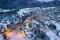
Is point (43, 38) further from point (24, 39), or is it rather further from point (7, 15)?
point (7, 15)

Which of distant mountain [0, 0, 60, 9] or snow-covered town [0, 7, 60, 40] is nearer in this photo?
snow-covered town [0, 7, 60, 40]

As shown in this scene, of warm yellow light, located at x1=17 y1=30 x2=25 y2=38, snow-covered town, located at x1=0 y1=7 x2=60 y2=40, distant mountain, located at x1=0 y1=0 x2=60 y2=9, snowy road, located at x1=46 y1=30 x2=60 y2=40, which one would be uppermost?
distant mountain, located at x1=0 y1=0 x2=60 y2=9

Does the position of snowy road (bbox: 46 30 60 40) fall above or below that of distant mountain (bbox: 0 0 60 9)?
below

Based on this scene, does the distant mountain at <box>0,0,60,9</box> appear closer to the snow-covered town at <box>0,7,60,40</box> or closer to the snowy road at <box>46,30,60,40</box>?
the snow-covered town at <box>0,7,60,40</box>

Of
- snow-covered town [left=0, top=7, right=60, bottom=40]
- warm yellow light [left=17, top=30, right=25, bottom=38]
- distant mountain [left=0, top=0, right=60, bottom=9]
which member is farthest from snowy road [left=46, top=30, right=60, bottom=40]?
Answer: distant mountain [left=0, top=0, right=60, bottom=9]

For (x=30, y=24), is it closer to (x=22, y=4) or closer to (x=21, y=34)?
(x=21, y=34)

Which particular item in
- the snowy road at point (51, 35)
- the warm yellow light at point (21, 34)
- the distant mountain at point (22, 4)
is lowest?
the snowy road at point (51, 35)

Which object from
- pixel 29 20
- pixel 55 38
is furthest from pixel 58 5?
pixel 55 38

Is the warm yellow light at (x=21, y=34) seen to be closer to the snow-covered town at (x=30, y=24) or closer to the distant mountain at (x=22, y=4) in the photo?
the snow-covered town at (x=30, y=24)

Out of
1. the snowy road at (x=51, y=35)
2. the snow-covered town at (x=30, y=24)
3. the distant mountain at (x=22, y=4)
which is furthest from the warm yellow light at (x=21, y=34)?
the distant mountain at (x=22, y=4)

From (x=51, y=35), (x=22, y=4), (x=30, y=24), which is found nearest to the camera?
(x=51, y=35)

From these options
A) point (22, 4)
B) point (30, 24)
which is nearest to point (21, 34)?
point (30, 24)
